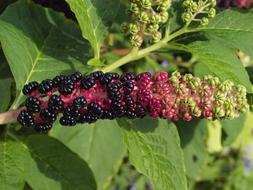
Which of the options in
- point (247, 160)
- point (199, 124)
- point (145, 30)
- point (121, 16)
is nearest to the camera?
point (145, 30)

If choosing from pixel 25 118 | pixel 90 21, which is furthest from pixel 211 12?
pixel 25 118

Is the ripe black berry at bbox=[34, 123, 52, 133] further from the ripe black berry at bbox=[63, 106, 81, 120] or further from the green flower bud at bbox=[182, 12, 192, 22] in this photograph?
the green flower bud at bbox=[182, 12, 192, 22]

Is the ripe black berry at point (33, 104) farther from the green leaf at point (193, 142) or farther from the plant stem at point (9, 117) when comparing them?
the green leaf at point (193, 142)

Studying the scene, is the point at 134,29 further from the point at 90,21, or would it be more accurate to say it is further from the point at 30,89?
the point at 30,89

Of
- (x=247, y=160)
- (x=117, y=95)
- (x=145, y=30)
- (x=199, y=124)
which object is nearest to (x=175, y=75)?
(x=117, y=95)

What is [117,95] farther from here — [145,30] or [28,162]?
[28,162]

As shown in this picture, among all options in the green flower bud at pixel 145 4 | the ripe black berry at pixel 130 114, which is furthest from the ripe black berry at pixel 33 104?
the green flower bud at pixel 145 4
